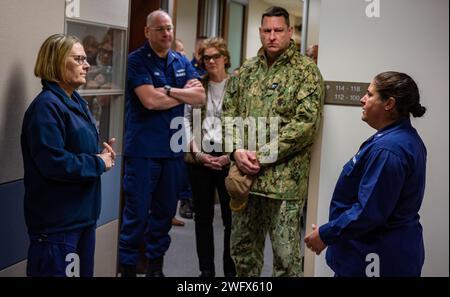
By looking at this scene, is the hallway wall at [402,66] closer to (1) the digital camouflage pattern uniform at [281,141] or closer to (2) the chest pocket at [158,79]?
(1) the digital camouflage pattern uniform at [281,141]

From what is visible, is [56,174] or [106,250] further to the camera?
[106,250]

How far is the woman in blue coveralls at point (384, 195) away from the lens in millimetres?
1640

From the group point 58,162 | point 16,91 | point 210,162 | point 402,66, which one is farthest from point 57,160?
point 402,66

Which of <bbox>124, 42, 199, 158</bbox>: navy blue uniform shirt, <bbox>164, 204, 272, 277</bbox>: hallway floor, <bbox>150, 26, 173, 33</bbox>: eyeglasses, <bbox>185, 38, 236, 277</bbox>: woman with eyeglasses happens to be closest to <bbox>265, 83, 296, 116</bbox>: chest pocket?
<bbox>185, 38, 236, 277</bbox>: woman with eyeglasses

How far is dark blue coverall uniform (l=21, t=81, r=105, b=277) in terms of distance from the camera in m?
1.66

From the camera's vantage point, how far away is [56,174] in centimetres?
169

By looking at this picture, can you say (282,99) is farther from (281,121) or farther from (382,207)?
(382,207)

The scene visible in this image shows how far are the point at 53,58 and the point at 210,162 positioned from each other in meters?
1.02

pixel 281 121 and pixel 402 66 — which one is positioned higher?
pixel 402 66

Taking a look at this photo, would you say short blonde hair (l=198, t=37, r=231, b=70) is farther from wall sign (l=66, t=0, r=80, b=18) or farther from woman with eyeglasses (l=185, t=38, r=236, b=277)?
wall sign (l=66, t=0, r=80, b=18)

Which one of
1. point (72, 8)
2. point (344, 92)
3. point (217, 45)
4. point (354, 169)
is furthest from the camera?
point (217, 45)

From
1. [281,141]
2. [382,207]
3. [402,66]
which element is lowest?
[382,207]

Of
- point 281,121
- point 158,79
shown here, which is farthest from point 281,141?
point 158,79

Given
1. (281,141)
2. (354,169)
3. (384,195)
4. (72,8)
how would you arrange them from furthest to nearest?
(281,141) → (72,8) → (354,169) → (384,195)
